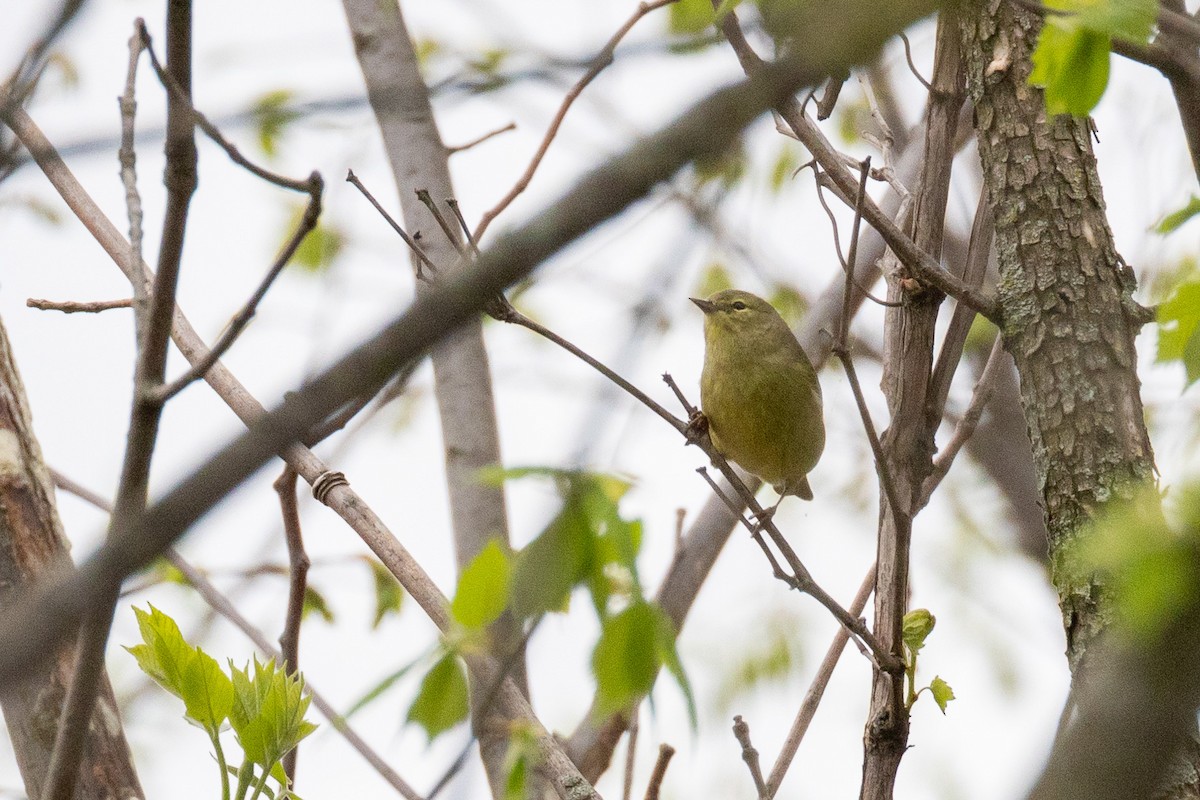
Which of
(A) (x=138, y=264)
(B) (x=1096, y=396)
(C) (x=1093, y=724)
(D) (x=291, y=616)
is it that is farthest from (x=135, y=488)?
(B) (x=1096, y=396)

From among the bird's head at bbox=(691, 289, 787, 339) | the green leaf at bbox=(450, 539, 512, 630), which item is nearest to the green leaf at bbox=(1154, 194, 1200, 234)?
the green leaf at bbox=(450, 539, 512, 630)

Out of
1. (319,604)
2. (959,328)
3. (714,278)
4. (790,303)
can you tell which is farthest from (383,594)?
(714,278)

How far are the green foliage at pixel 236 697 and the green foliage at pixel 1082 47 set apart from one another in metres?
1.78

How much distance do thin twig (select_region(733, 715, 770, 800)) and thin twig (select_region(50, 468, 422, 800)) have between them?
644mm

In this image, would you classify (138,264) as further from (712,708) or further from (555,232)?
(712,708)

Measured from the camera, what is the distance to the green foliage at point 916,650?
254cm

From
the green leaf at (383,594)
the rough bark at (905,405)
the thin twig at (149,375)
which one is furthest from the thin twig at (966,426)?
the green leaf at (383,594)

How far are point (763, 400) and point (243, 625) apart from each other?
2.53 metres

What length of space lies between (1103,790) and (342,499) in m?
1.85

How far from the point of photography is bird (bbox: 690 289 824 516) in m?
4.98

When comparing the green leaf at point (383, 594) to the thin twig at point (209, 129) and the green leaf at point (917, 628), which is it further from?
the thin twig at point (209, 129)

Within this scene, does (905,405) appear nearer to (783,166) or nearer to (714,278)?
(783,166)

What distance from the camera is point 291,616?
2754 mm

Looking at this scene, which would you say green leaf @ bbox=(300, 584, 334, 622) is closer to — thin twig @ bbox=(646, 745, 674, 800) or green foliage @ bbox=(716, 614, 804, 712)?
thin twig @ bbox=(646, 745, 674, 800)
